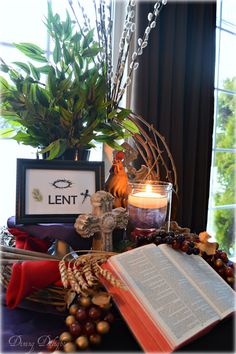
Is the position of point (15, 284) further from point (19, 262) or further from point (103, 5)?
point (103, 5)

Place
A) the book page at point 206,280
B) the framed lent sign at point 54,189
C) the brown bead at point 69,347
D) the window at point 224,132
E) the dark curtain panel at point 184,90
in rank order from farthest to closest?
the window at point 224,132
the dark curtain panel at point 184,90
the framed lent sign at point 54,189
the book page at point 206,280
the brown bead at point 69,347

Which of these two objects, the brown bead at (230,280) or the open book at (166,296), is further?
the brown bead at (230,280)

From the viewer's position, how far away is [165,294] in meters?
0.50

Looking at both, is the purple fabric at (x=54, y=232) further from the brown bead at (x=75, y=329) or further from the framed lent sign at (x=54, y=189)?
the brown bead at (x=75, y=329)

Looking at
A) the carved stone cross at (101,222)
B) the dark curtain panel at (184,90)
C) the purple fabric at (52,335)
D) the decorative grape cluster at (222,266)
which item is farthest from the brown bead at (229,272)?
the dark curtain panel at (184,90)

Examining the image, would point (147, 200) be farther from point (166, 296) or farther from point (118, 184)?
point (166, 296)

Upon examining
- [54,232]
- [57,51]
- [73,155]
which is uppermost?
[57,51]

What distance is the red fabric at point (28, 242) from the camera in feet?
2.15

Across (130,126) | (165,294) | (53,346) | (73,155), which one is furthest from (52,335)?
(130,126)

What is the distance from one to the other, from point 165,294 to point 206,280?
129 mm

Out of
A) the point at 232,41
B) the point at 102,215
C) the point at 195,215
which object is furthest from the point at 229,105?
the point at 102,215

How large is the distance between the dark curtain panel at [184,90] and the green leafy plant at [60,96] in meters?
0.55

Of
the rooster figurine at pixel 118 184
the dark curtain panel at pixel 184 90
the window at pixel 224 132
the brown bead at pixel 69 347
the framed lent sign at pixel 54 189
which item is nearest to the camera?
the brown bead at pixel 69 347

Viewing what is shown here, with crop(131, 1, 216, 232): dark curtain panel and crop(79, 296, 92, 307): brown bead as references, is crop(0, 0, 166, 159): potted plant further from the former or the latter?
crop(131, 1, 216, 232): dark curtain panel
